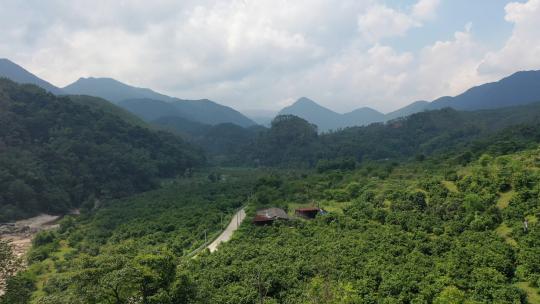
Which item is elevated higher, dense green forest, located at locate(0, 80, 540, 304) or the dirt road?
dense green forest, located at locate(0, 80, 540, 304)

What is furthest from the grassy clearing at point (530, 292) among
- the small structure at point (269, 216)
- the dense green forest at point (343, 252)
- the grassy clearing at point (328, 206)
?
the small structure at point (269, 216)

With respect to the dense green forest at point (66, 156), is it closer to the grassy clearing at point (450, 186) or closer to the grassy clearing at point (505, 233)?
the grassy clearing at point (450, 186)

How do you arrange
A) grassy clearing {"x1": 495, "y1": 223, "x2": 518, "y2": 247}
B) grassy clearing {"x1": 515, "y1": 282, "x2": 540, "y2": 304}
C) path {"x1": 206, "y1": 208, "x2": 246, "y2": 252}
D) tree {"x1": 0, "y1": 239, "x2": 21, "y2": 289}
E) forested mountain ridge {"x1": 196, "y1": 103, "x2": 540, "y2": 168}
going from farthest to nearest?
forested mountain ridge {"x1": 196, "y1": 103, "x2": 540, "y2": 168} < path {"x1": 206, "y1": 208, "x2": 246, "y2": 252} < grassy clearing {"x1": 495, "y1": 223, "x2": 518, "y2": 247} < grassy clearing {"x1": 515, "y1": 282, "x2": 540, "y2": 304} < tree {"x1": 0, "y1": 239, "x2": 21, "y2": 289}

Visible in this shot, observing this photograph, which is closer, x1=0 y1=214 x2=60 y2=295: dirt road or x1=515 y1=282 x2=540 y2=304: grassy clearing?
x1=515 y1=282 x2=540 y2=304: grassy clearing

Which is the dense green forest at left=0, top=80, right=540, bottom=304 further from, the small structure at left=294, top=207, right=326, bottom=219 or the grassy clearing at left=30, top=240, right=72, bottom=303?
the small structure at left=294, top=207, right=326, bottom=219

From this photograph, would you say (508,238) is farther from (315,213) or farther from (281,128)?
(281,128)

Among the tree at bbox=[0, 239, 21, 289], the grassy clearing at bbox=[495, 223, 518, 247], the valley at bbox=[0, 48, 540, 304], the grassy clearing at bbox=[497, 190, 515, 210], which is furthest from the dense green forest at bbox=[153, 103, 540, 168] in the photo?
the tree at bbox=[0, 239, 21, 289]

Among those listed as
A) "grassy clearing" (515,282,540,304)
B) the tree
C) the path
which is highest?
the tree

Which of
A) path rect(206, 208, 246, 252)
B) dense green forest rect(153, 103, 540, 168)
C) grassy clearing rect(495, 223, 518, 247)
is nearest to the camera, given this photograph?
grassy clearing rect(495, 223, 518, 247)
